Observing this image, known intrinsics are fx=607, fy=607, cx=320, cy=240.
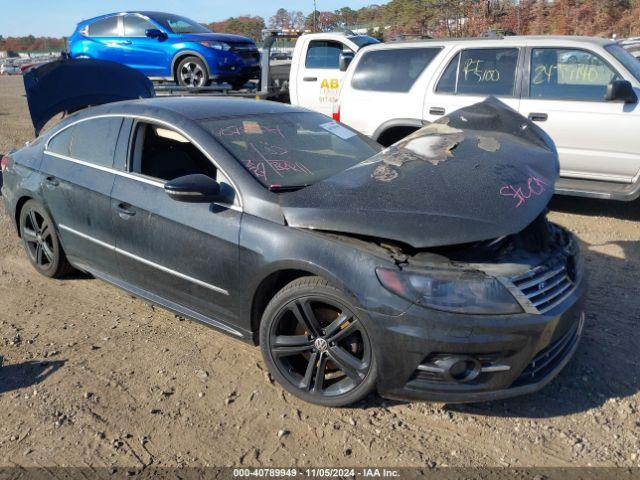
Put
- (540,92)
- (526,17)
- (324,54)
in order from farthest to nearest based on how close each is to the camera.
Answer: (526,17), (324,54), (540,92)

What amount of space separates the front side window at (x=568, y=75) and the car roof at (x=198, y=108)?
3.20m

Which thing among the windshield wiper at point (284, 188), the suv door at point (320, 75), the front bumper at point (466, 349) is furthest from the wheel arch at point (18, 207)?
the suv door at point (320, 75)

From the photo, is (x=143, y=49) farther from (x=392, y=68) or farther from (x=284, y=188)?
(x=284, y=188)

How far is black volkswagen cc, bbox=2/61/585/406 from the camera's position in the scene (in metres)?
2.94

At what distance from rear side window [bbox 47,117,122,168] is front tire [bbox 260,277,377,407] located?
1912 mm

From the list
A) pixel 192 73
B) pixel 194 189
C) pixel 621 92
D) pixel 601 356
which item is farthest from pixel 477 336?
pixel 192 73

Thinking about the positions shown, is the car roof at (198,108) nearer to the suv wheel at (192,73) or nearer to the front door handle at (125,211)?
the front door handle at (125,211)

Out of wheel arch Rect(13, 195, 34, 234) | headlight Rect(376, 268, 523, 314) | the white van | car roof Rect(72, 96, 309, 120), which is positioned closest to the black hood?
wheel arch Rect(13, 195, 34, 234)

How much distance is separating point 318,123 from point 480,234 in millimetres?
2063

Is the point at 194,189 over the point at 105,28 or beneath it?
beneath

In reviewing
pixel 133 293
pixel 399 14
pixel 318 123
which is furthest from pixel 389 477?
pixel 399 14

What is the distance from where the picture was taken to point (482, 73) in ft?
22.7

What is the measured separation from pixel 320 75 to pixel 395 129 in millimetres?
3467

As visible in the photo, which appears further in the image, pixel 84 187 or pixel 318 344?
pixel 84 187
